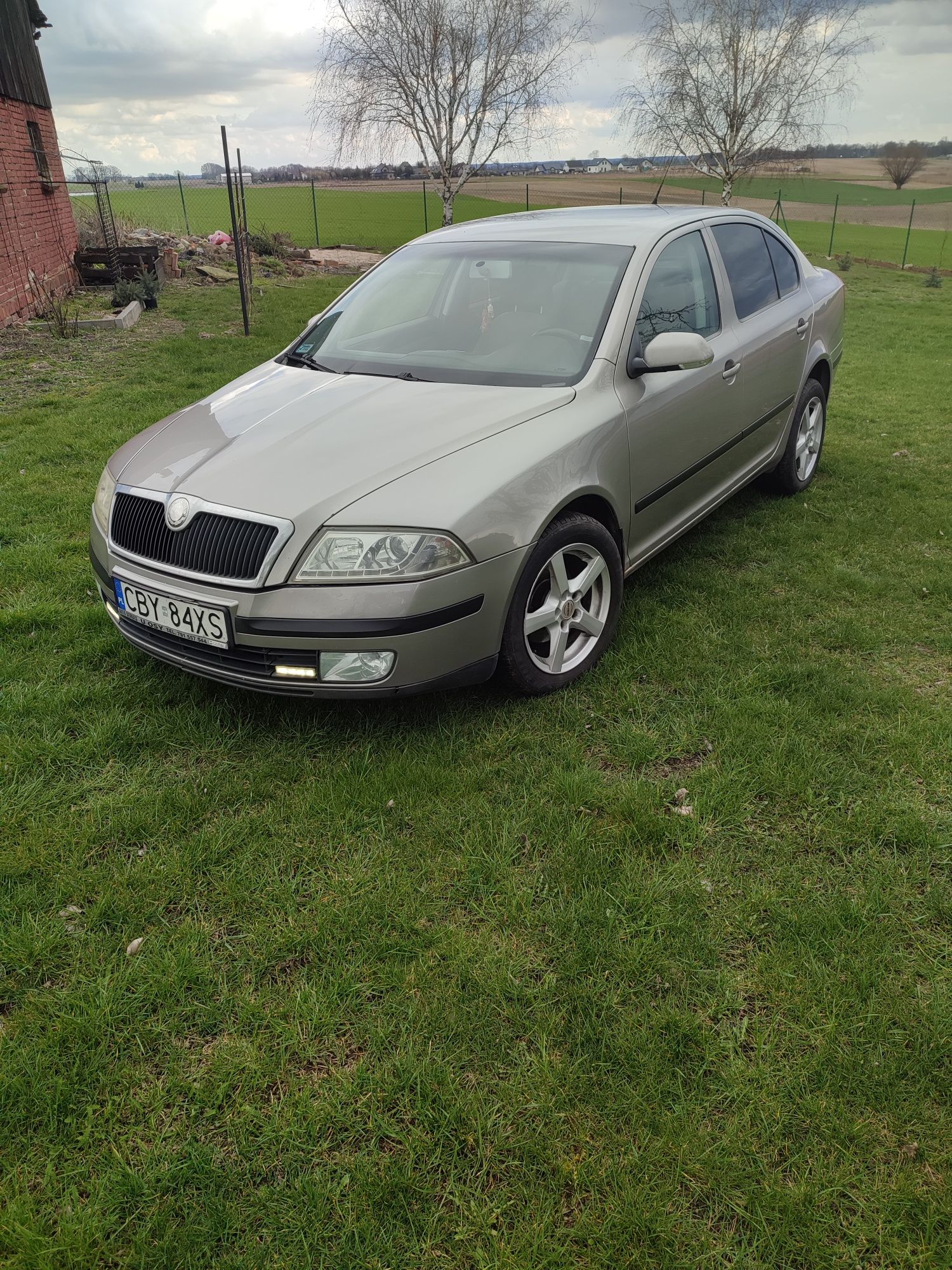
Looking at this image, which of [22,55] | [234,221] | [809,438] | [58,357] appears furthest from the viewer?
[22,55]

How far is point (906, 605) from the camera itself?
4.20 metres

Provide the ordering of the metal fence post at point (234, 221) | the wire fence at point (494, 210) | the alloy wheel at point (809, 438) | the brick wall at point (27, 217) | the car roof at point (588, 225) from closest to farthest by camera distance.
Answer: the car roof at point (588, 225)
the alloy wheel at point (809, 438)
the metal fence post at point (234, 221)
the brick wall at point (27, 217)
the wire fence at point (494, 210)

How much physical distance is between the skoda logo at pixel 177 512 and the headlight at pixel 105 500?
459mm

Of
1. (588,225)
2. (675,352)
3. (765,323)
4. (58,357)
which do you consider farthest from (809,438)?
(58,357)

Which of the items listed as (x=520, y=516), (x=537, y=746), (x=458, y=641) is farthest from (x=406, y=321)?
(x=537, y=746)

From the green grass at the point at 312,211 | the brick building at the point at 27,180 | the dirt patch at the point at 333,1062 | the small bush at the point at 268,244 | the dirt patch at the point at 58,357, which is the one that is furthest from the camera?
the green grass at the point at 312,211

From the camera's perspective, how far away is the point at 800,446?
17.9 feet

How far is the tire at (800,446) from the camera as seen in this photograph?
527 centimetres

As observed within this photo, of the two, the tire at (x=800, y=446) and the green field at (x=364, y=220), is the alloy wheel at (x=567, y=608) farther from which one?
the green field at (x=364, y=220)

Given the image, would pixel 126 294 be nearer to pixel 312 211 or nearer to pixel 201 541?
pixel 201 541

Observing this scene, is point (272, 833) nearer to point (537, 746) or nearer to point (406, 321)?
point (537, 746)

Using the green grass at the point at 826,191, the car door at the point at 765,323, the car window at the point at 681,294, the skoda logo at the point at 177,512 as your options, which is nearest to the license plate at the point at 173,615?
the skoda logo at the point at 177,512

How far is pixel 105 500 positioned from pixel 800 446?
13.6 ft

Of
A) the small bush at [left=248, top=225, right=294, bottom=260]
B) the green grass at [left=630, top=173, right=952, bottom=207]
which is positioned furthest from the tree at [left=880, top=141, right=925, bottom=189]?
the small bush at [left=248, top=225, right=294, bottom=260]
